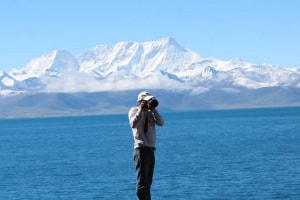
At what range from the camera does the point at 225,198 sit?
4928 centimetres

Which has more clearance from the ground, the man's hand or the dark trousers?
the man's hand

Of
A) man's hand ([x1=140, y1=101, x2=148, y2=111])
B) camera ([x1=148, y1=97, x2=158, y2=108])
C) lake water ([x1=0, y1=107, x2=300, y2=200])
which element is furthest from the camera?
lake water ([x1=0, y1=107, x2=300, y2=200])

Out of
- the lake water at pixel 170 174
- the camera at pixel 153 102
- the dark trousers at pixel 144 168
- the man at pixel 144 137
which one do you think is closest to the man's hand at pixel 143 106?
the man at pixel 144 137

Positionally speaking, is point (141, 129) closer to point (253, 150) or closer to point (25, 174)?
point (25, 174)

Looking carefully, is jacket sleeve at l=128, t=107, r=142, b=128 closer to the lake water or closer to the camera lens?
the camera lens

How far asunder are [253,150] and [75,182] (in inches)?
1319

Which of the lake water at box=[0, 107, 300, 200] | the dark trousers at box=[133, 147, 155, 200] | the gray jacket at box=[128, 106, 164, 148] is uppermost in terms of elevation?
the lake water at box=[0, 107, 300, 200]

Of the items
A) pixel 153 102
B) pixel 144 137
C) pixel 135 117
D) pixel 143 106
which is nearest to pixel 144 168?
pixel 144 137

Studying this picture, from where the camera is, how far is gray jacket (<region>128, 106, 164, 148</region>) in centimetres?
1623

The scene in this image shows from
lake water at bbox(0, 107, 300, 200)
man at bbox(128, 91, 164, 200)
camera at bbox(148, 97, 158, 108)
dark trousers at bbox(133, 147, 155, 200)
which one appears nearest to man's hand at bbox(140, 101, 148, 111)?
man at bbox(128, 91, 164, 200)

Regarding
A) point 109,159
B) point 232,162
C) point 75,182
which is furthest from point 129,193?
point 109,159

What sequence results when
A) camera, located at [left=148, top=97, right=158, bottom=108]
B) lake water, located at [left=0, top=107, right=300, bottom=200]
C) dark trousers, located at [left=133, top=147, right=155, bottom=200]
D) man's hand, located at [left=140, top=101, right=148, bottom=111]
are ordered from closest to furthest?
camera, located at [left=148, top=97, right=158, bottom=108] < man's hand, located at [left=140, top=101, right=148, bottom=111] < dark trousers, located at [left=133, top=147, right=155, bottom=200] < lake water, located at [left=0, top=107, right=300, bottom=200]

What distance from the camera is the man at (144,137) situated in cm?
1623

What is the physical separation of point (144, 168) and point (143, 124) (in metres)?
0.95
